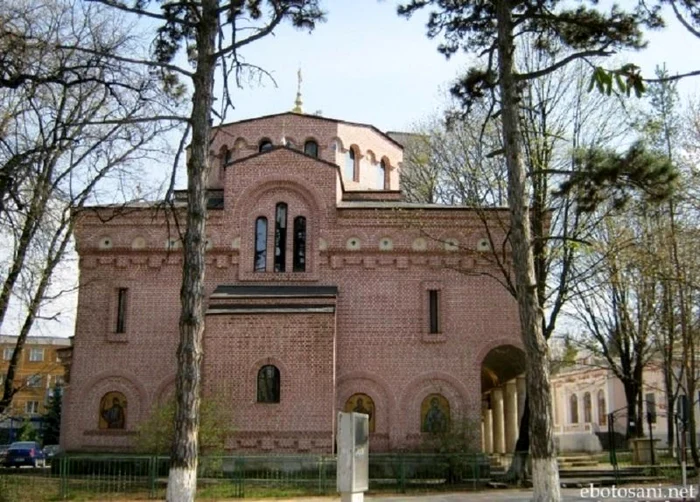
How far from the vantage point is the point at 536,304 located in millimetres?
12617

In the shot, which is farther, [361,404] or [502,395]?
[502,395]

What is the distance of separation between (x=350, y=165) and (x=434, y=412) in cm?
1174

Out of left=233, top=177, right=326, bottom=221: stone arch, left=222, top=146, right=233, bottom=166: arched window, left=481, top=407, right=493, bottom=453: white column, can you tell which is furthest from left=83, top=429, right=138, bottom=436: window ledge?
left=481, top=407, right=493, bottom=453: white column

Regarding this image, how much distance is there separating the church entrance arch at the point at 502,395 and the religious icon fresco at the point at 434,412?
1.93m

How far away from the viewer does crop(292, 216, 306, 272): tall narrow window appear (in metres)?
26.5

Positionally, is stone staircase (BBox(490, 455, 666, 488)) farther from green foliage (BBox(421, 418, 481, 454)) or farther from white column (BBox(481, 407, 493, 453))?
white column (BBox(481, 407, 493, 453))

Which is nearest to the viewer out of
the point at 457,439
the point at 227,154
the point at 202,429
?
the point at 202,429

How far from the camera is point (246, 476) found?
2178cm

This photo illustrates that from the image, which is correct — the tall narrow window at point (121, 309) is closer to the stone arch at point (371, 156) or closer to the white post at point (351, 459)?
the stone arch at point (371, 156)

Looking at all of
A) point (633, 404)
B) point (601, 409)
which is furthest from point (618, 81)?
point (601, 409)

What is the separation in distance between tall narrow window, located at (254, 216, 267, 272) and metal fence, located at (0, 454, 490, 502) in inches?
257

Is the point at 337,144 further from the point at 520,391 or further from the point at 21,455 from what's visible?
the point at 21,455

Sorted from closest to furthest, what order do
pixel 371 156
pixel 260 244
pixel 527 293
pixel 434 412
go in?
pixel 527 293 < pixel 434 412 < pixel 260 244 < pixel 371 156

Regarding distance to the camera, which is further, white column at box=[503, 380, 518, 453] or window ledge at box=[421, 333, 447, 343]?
white column at box=[503, 380, 518, 453]
